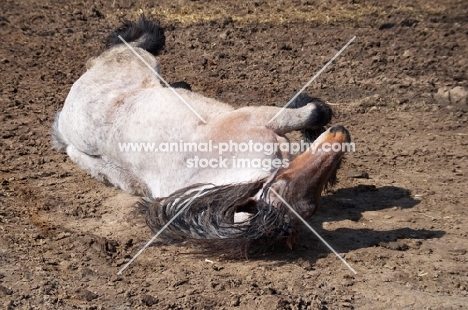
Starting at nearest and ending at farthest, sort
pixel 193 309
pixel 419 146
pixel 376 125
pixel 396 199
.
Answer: pixel 193 309
pixel 396 199
pixel 419 146
pixel 376 125

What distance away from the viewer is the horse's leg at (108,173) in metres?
5.48

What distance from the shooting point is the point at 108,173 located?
5.66m

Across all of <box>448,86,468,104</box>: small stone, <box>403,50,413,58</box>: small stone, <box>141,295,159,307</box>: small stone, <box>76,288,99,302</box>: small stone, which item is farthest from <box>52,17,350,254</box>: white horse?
<box>403,50,413,58</box>: small stone

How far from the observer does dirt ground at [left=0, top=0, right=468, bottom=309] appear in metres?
4.17

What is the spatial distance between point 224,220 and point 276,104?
285 centimetres

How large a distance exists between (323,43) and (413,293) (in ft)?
16.2

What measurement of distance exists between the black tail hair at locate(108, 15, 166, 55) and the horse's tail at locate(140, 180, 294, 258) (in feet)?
8.68

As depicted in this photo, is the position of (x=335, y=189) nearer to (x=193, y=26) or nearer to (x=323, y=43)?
(x=323, y=43)

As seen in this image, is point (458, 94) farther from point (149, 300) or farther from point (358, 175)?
point (149, 300)

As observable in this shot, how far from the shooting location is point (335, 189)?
18.6 ft

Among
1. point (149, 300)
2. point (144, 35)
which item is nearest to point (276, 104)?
point (144, 35)

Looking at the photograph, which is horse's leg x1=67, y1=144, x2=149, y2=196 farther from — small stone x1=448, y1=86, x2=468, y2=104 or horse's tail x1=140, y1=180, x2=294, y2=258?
small stone x1=448, y1=86, x2=468, y2=104

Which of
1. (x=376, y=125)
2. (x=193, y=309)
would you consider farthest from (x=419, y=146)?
(x=193, y=309)

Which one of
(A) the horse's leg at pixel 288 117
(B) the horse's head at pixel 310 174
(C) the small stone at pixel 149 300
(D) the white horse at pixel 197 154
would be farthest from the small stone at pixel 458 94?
(C) the small stone at pixel 149 300
